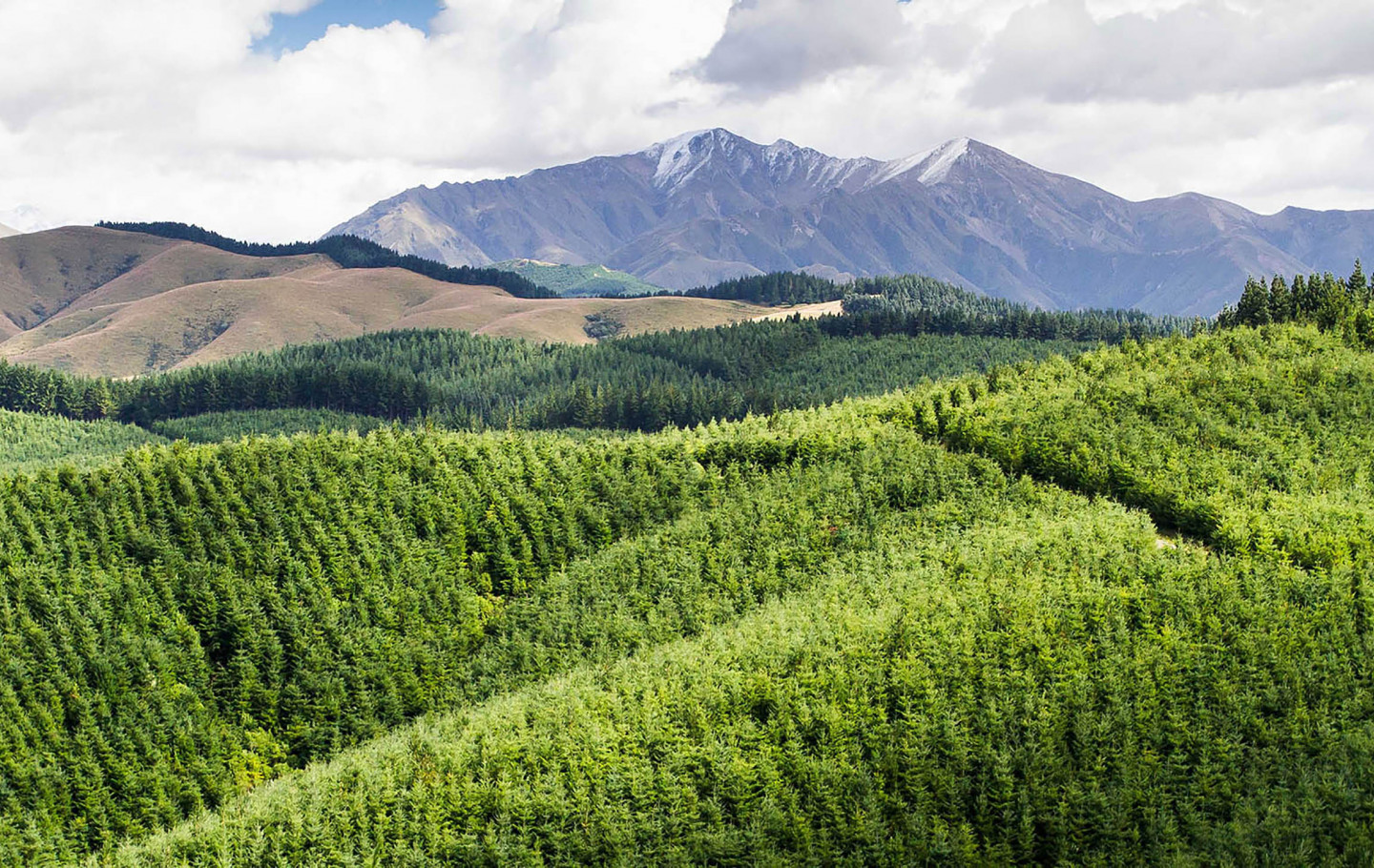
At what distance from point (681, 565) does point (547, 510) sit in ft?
67.9

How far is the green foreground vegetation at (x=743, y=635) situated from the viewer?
5228 cm

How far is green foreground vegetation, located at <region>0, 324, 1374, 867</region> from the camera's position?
172 ft

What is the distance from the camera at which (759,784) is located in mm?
53812

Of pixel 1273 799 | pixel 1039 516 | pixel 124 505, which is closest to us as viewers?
pixel 1273 799

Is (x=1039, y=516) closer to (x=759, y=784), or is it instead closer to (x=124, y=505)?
(x=759, y=784)

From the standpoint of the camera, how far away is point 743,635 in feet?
229

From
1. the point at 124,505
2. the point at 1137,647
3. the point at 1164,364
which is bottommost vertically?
the point at 1137,647

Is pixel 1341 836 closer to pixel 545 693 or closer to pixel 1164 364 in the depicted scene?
pixel 545 693

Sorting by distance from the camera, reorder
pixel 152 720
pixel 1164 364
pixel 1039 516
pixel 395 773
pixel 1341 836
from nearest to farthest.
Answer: pixel 1341 836 < pixel 395 773 < pixel 152 720 < pixel 1039 516 < pixel 1164 364

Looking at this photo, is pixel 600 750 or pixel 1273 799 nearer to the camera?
pixel 1273 799

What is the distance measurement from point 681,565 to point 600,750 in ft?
109

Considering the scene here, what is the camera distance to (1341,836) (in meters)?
44.6

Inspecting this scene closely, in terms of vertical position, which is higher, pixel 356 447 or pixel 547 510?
pixel 356 447

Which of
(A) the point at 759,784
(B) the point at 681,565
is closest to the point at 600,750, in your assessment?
(A) the point at 759,784
